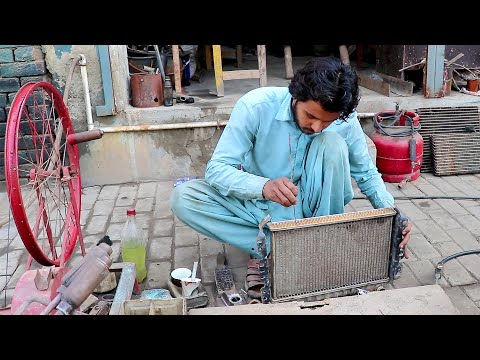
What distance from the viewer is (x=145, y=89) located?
437cm

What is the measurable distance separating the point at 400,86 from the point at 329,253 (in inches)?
118

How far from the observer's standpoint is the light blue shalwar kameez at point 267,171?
2.62 metres

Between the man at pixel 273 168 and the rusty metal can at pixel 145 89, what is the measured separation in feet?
6.00

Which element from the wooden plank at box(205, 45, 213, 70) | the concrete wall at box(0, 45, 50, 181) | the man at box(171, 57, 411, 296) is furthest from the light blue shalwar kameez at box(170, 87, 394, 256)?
the wooden plank at box(205, 45, 213, 70)

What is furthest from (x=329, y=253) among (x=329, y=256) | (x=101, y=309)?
(x=101, y=309)

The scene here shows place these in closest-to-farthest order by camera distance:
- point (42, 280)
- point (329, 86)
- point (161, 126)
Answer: point (42, 280)
point (329, 86)
point (161, 126)

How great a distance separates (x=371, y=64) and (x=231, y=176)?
476 centimetres

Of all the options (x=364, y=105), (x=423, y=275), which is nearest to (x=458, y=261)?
(x=423, y=275)

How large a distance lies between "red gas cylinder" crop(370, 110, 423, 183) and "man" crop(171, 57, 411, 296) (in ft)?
4.90

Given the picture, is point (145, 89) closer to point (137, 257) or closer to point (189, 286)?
point (137, 257)

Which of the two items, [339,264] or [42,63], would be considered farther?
[42,63]

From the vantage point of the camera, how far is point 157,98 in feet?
14.6

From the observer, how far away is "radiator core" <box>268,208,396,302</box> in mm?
2375

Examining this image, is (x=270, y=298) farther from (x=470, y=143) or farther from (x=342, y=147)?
(x=470, y=143)
